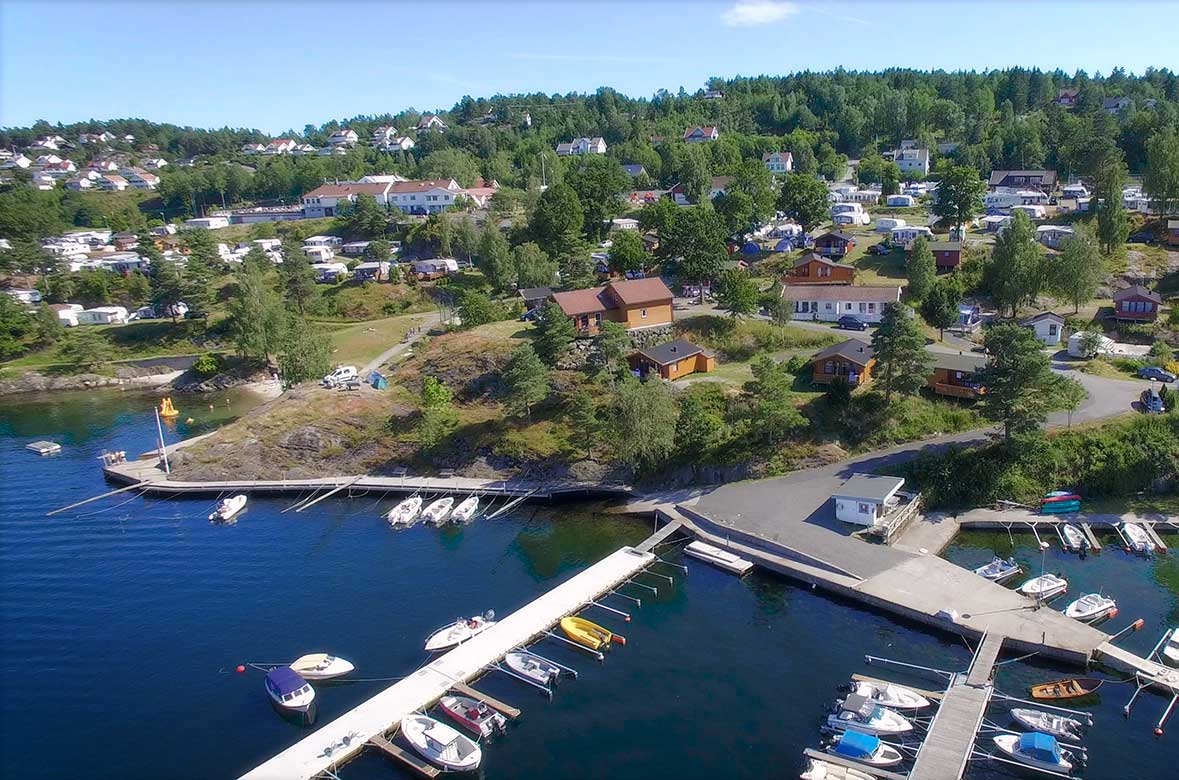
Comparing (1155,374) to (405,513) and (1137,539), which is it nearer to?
(1137,539)

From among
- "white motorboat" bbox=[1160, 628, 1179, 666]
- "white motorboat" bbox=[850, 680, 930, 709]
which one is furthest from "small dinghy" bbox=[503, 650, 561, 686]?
"white motorboat" bbox=[1160, 628, 1179, 666]

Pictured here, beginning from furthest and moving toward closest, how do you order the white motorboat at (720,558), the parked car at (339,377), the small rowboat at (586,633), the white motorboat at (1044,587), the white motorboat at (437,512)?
1. the parked car at (339,377)
2. the white motorboat at (437,512)
3. the white motorboat at (720,558)
4. the white motorboat at (1044,587)
5. the small rowboat at (586,633)

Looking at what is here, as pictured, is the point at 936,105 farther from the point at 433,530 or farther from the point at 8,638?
the point at 8,638

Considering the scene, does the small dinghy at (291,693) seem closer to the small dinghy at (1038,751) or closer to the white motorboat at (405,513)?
the white motorboat at (405,513)

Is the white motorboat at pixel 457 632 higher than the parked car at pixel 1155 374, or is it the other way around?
the parked car at pixel 1155 374

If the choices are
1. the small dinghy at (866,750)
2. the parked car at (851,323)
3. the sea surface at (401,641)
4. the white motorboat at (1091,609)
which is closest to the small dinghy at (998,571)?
the sea surface at (401,641)
